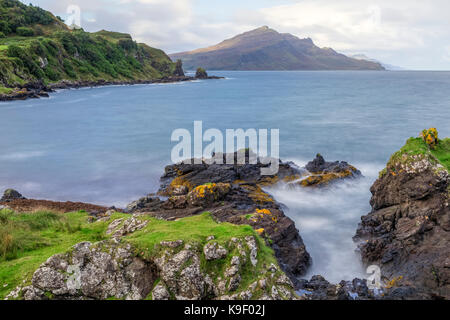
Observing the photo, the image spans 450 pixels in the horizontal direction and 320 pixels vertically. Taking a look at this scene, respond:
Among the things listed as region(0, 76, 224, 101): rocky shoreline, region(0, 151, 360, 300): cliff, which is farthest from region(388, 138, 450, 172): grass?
region(0, 76, 224, 101): rocky shoreline

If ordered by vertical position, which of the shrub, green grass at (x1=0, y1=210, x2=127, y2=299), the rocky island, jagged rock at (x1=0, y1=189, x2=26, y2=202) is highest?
the rocky island

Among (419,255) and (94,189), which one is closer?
(419,255)

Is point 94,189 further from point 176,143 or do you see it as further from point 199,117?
point 199,117

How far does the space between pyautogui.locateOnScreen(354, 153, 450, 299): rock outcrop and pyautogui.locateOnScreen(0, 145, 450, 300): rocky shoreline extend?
0.11ft

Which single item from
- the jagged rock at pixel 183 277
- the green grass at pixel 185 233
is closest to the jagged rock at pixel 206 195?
the green grass at pixel 185 233

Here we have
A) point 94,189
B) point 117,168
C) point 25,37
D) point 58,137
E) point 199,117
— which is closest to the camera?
point 94,189

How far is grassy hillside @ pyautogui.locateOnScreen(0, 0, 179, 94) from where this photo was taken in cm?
8812

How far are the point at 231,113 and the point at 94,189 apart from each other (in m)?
41.1

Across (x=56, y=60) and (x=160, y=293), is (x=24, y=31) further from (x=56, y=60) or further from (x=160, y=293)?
(x=160, y=293)

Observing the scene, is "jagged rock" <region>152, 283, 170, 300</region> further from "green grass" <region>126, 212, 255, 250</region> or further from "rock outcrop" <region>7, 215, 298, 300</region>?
"green grass" <region>126, 212, 255, 250</region>

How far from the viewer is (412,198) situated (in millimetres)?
14453

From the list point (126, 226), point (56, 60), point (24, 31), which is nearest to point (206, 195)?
point (126, 226)

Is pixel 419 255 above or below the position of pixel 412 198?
below

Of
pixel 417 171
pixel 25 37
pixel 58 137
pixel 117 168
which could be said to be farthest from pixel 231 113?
pixel 25 37
